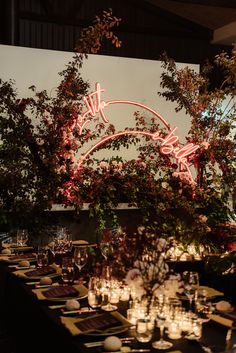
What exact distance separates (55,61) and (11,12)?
1277 mm

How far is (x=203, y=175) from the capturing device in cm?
714

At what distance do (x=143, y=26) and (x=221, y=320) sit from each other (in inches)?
369

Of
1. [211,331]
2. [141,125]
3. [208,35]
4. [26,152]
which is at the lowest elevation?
[211,331]

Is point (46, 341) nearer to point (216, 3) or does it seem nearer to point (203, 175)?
point (203, 175)

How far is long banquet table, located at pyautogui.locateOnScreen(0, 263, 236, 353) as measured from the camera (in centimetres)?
231

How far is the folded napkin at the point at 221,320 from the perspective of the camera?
99.1 inches

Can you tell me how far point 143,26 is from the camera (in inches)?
438

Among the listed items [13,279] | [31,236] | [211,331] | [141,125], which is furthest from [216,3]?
[211,331]

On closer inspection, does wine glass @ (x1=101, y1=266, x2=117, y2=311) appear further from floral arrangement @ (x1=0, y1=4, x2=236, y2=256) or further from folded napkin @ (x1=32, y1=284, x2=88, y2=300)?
floral arrangement @ (x1=0, y1=4, x2=236, y2=256)

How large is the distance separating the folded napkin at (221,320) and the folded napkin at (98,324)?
1.40 ft

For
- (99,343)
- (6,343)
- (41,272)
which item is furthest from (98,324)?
(6,343)

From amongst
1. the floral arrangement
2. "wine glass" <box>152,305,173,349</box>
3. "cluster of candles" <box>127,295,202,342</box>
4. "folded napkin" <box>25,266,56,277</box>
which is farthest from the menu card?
the floral arrangement

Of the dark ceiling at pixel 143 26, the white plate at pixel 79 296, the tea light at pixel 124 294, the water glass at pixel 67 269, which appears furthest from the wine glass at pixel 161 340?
the dark ceiling at pixel 143 26

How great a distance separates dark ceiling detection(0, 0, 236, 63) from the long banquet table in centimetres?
682
